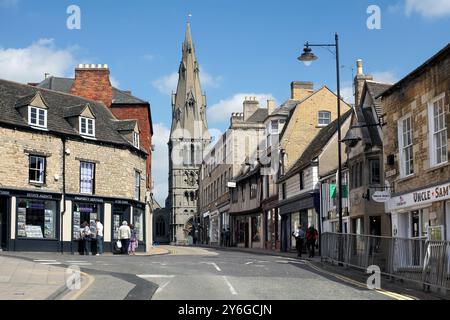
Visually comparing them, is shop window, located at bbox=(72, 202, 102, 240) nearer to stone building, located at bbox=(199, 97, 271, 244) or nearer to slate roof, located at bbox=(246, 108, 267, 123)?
stone building, located at bbox=(199, 97, 271, 244)

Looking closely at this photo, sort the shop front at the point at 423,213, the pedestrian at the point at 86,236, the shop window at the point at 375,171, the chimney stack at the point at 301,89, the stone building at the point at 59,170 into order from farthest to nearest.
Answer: the chimney stack at the point at 301,89 → the stone building at the point at 59,170 → the pedestrian at the point at 86,236 → the shop window at the point at 375,171 → the shop front at the point at 423,213

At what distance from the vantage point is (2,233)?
33.5 m

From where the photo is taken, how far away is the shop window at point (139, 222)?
41.4 meters

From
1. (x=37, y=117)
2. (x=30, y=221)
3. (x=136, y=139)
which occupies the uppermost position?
(x=37, y=117)

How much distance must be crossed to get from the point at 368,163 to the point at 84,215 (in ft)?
53.6

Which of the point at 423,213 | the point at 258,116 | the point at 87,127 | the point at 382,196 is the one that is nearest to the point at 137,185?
the point at 87,127

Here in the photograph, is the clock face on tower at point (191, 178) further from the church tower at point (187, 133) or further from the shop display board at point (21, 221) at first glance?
the shop display board at point (21, 221)

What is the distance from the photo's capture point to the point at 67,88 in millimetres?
55844

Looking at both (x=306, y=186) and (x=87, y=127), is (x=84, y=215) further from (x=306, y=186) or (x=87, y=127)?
(x=306, y=186)

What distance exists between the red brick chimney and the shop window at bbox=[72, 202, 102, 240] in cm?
1132

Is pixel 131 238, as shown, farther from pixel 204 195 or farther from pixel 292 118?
pixel 204 195

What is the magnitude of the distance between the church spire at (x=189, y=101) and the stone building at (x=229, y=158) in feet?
165

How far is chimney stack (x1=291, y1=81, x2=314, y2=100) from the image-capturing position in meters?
52.6

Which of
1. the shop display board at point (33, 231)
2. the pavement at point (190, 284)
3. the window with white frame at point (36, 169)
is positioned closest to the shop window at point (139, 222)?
the shop display board at point (33, 231)
